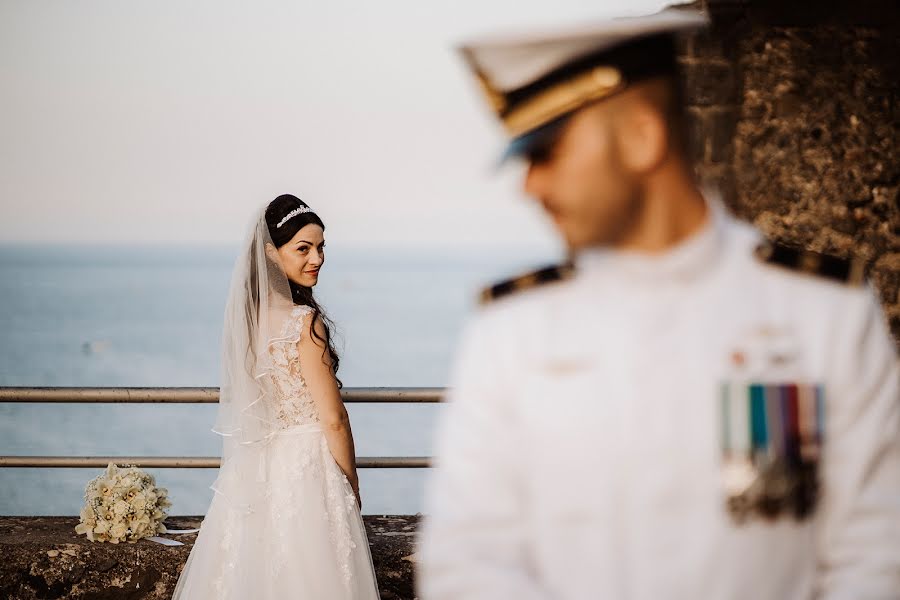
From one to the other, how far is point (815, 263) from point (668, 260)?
253mm

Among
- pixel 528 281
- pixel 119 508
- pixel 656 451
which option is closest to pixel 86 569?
pixel 119 508

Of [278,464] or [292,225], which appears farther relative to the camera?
[292,225]

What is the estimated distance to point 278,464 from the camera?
13.1 ft

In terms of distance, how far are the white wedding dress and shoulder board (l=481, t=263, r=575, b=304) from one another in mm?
2356

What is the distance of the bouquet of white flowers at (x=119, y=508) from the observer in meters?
4.05

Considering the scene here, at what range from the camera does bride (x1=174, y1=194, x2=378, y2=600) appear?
12.5 ft

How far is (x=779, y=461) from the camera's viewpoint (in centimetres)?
148

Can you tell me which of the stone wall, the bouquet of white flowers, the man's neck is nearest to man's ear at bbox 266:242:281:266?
the bouquet of white flowers

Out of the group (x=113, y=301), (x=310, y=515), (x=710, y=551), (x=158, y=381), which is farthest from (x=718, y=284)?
(x=113, y=301)

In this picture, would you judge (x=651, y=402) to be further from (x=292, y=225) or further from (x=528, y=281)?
(x=292, y=225)

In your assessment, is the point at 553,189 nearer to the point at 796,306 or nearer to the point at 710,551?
the point at 796,306

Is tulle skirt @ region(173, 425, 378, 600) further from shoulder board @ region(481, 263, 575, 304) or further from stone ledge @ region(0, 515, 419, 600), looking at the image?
shoulder board @ region(481, 263, 575, 304)

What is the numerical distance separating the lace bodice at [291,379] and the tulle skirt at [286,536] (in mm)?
49

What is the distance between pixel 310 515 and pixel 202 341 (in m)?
30.9
